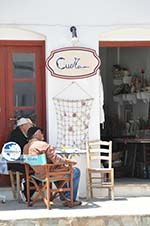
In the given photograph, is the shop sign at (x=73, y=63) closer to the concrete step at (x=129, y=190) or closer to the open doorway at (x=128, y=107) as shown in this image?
the open doorway at (x=128, y=107)

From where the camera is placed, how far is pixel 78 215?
7.46 metres

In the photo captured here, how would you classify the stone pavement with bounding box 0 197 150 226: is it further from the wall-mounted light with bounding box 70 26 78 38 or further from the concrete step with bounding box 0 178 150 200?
the wall-mounted light with bounding box 70 26 78 38

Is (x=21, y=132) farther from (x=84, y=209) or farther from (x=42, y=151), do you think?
(x=84, y=209)

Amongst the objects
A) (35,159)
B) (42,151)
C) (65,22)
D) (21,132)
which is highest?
(65,22)

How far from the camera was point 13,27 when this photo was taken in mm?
8828

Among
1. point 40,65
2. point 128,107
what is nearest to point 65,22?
point 40,65

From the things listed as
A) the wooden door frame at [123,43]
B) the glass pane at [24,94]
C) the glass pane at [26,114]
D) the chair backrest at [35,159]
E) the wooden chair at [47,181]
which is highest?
the wooden door frame at [123,43]

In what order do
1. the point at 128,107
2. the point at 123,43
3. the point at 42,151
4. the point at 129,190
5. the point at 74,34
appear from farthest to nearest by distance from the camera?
the point at 128,107 → the point at 123,43 → the point at 129,190 → the point at 74,34 → the point at 42,151

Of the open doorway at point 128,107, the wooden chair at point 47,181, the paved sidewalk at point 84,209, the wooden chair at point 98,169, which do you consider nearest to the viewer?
the paved sidewalk at point 84,209

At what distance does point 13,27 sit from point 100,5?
142 centimetres

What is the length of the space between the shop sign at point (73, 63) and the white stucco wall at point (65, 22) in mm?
96

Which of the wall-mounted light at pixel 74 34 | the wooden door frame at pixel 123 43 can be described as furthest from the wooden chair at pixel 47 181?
the wooden door frame at pixel 123 43

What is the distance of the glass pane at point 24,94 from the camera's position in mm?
9094

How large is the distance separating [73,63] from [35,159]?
5.96ft
